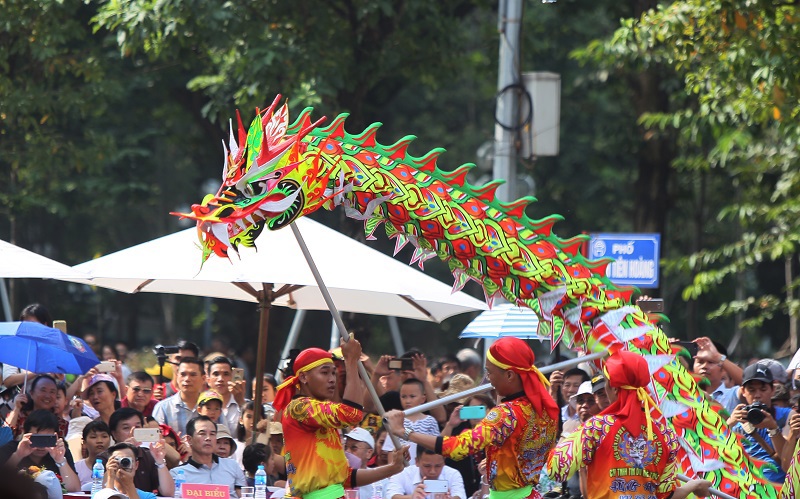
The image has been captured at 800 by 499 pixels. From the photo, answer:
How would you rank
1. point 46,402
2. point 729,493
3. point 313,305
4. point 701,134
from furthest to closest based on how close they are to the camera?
point 701,134 → point 313,305 → point 46,402 → point 729,493

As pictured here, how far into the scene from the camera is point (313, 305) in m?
10.6

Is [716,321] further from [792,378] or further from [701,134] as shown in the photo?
[792,378]

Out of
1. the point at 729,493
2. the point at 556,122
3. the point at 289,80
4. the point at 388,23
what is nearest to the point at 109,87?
the point at 289,80

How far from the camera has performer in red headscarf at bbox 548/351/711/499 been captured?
6.72 metres

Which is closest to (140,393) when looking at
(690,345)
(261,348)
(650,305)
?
(261,348)

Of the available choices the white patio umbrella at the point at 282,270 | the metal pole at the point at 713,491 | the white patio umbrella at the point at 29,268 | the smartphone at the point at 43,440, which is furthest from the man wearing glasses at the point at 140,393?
the metal pole at the point at 713,491

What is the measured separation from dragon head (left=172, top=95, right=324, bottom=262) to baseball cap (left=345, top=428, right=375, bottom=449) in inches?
81.5

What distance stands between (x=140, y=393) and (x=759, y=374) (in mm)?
4844

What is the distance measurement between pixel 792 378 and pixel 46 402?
6.09m

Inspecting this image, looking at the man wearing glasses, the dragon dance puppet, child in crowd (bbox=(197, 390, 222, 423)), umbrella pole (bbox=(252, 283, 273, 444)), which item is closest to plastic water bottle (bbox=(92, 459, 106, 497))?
child in crowd (bbox=(197, 390, 222, 423))

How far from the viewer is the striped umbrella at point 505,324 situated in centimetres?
1075

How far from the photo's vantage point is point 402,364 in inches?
416

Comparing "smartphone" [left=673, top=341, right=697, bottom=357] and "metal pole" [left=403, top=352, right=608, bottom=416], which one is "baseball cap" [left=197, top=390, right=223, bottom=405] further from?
"smartphone" [left=673, top=341, right=697, bottom=357]

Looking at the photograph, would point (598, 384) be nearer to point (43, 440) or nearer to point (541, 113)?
point (43, 440)
